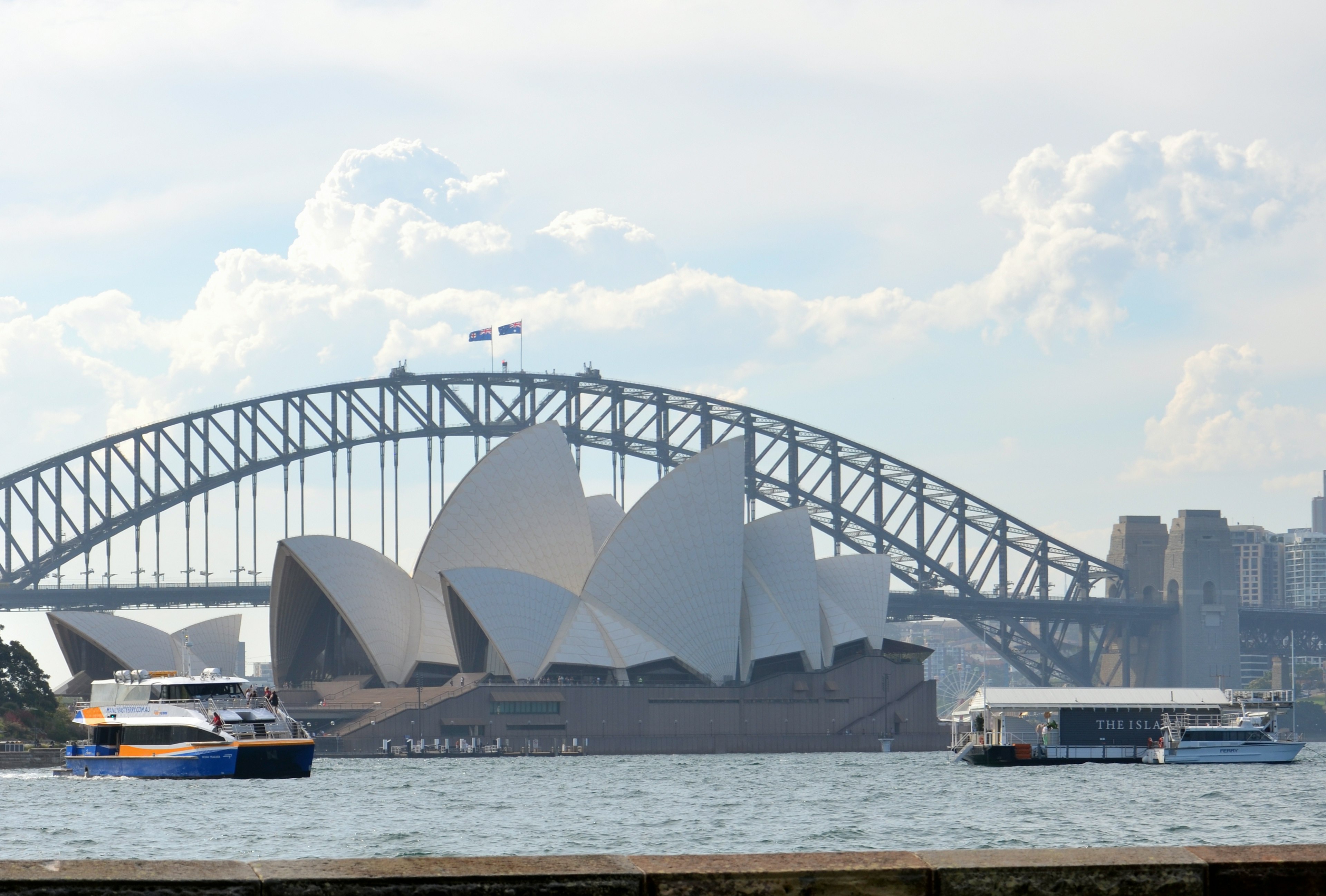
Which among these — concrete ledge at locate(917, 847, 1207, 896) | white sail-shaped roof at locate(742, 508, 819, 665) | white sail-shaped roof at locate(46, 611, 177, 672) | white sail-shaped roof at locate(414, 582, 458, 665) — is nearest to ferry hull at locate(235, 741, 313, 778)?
white sail-shaped roof at locate(414, 582, 458, 665)

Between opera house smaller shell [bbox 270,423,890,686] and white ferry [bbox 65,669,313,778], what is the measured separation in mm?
35185

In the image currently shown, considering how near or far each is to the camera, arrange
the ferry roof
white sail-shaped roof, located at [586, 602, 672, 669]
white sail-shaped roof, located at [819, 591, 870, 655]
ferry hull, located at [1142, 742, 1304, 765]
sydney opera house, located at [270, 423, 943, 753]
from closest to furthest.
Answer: ferry hull, located at [1142, 742, 1304, 765] < the ferry roof < sydney opera house, located at [270, 423, 943, 753] < white sail-shaped roof, located at [586, 602, 672, 669] < white sail-shaped roof, located at [819, 591, 870, 655]

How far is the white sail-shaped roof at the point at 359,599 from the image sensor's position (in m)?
96.6

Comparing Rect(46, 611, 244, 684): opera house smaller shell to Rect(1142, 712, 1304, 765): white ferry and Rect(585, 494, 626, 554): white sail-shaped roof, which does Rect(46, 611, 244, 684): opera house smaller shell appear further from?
Rect(1142, 712, 1304, 765): white ferry

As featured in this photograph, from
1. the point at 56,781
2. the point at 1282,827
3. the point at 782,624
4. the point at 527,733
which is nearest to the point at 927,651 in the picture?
the point at 782,624

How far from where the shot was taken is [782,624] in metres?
103

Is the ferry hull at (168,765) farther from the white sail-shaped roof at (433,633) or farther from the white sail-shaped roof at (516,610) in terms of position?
the white sail-shaped roof at (433,633)

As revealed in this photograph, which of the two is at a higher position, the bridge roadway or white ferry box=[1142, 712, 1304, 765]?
the bridge roadway

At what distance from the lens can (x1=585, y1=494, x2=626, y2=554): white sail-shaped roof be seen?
10706 cm

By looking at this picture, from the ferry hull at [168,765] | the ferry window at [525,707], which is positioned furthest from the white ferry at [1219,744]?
the ferry hull at [168,765]

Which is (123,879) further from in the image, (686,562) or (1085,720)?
(686,562)

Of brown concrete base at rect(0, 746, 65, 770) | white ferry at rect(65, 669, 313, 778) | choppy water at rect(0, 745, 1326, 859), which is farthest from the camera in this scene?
brown concrete base at rect(0, 746, 65, 770)

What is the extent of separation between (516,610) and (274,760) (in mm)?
39068

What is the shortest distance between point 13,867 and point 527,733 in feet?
292
